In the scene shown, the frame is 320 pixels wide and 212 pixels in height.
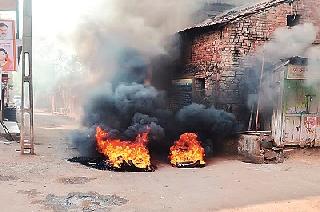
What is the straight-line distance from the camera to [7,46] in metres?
16.6

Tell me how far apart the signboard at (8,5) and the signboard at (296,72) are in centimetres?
1355

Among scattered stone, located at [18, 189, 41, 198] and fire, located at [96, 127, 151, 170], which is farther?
fire, located at [96, 127, 151, 170]

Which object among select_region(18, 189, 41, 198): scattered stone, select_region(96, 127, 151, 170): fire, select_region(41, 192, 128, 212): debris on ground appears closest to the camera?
select_region(41, 192, 128, 212): debris on ground

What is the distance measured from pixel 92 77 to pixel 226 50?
5.87 m

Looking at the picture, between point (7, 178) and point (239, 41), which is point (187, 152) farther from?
point (7, 178)

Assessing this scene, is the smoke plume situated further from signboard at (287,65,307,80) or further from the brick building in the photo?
signboard at (287,65,307,80)

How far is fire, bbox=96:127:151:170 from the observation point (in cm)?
1143

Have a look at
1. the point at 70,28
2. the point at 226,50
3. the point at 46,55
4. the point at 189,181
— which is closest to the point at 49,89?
the point at 46,55

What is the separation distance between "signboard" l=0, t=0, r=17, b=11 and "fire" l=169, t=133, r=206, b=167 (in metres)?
11.9

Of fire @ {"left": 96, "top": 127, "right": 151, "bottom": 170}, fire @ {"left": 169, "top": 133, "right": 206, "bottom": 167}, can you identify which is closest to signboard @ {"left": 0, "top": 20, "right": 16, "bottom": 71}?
fire @ {"left": 96, "top": 127, "right": 151, "bottom": 170}

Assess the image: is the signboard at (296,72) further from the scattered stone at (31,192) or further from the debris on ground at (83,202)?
the scattered stone at (31,192)

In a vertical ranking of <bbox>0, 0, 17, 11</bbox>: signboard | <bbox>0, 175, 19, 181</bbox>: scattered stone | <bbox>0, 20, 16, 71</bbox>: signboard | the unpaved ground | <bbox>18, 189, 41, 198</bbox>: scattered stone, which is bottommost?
the unpaved ground

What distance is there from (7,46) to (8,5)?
14.9 ft

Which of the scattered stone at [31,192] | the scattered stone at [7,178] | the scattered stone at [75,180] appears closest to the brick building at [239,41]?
the scattered stone at [75,180]
